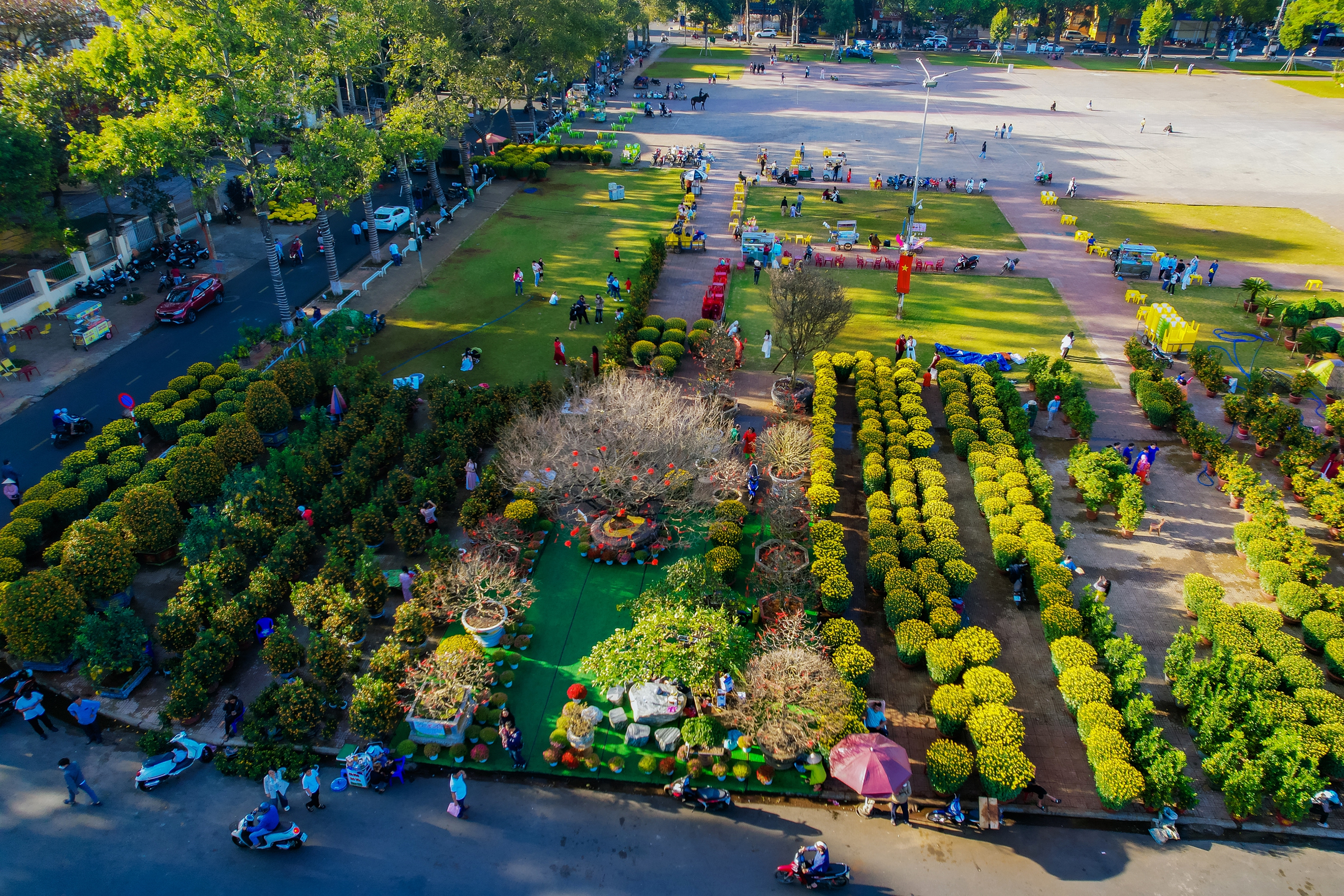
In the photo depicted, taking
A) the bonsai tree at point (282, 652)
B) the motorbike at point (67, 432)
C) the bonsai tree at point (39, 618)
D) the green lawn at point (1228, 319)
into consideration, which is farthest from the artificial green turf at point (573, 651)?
the green lawn at point (1228, 319)

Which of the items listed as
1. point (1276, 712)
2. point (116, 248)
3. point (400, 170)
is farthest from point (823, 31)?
point (1276, 712)

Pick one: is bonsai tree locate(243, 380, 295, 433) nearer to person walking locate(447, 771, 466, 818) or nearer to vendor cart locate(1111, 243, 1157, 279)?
person walking locate(447, 771, 466, 818)

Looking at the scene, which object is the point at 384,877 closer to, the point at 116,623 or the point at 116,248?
the point at 116,623

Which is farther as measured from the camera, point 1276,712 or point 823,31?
point 823,31

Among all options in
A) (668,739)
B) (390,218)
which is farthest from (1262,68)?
(668,739)

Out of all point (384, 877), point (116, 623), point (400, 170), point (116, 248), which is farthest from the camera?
point (400, 170)

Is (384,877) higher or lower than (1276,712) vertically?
lower

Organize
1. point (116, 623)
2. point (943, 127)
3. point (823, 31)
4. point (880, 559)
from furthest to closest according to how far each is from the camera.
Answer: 1. point (823, 31)
2. point (943, 127)
3. point (880, 559)
4. point (116, 623)
